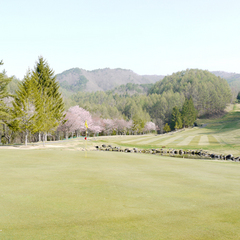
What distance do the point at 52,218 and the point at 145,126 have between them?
447 feet

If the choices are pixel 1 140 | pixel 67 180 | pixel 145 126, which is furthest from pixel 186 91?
pixel 67 180

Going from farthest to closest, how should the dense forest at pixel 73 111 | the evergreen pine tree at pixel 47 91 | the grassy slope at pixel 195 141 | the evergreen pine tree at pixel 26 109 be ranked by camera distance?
the evergreen pine tree at pixel 47 91 → the grassy slope at pixel 195 141 → the dense forest at pixel 73 111 → the evergreen pine tree at pixel 26 109

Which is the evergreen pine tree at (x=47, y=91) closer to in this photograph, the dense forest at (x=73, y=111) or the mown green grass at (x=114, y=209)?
the dense forest at (x=73, y=111)

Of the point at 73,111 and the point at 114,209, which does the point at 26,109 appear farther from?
the point at 73,111

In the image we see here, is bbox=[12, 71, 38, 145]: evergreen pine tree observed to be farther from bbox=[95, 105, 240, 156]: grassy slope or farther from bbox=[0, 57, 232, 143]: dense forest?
bbox=[95, 105, 240, 156]: grassy slope

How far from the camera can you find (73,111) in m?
80.7

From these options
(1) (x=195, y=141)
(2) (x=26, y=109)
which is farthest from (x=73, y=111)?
(1) (x=195, y=141)

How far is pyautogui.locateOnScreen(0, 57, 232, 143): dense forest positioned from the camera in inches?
1625

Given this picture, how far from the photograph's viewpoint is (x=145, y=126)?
14100cm

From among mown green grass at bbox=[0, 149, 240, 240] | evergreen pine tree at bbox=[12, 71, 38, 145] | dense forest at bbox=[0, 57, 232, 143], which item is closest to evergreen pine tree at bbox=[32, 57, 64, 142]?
dense forest at bbox=[0, 57, 232, 143]

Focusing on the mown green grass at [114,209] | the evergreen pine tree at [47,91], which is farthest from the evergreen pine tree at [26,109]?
the mown green grass at [114,209]

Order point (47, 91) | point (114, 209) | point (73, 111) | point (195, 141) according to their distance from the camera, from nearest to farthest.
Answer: point (114, 209)
point (47, 91)
point (195, 141)
point (73, 111)

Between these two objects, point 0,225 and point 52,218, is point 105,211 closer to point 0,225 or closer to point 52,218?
point 52,218

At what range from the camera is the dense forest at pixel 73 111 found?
41.3 metres
